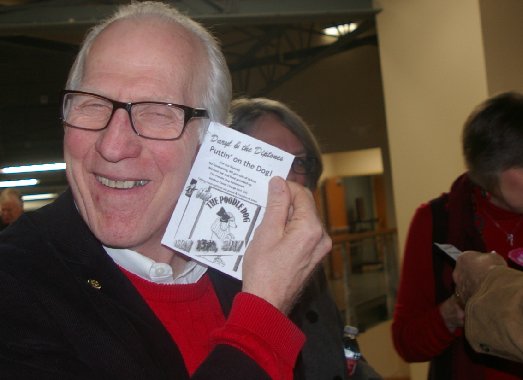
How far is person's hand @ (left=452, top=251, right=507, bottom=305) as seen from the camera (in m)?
1.68

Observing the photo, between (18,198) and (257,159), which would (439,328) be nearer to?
(257,159)

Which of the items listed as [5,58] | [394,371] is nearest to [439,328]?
[394,371]

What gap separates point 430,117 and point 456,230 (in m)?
2.47

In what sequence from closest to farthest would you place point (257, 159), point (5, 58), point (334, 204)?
point (257, 159)
point (5, 58)
point (334, 204)

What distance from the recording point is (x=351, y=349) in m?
1.89

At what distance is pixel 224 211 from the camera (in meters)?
1.15

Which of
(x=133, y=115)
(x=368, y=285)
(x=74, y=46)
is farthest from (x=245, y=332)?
(x=368, y=285)

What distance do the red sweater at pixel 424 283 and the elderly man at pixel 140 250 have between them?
1064 millimetres

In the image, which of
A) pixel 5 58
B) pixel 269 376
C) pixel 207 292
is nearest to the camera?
pixel 269 376

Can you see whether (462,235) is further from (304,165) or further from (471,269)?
(304,165)

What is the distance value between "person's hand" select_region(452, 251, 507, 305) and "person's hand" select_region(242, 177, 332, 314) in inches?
30.2

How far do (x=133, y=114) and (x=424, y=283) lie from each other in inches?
58.5

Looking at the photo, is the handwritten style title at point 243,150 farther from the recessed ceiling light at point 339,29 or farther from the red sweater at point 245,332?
the recessed ceiling light at point 339,29

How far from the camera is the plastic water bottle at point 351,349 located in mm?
1859
